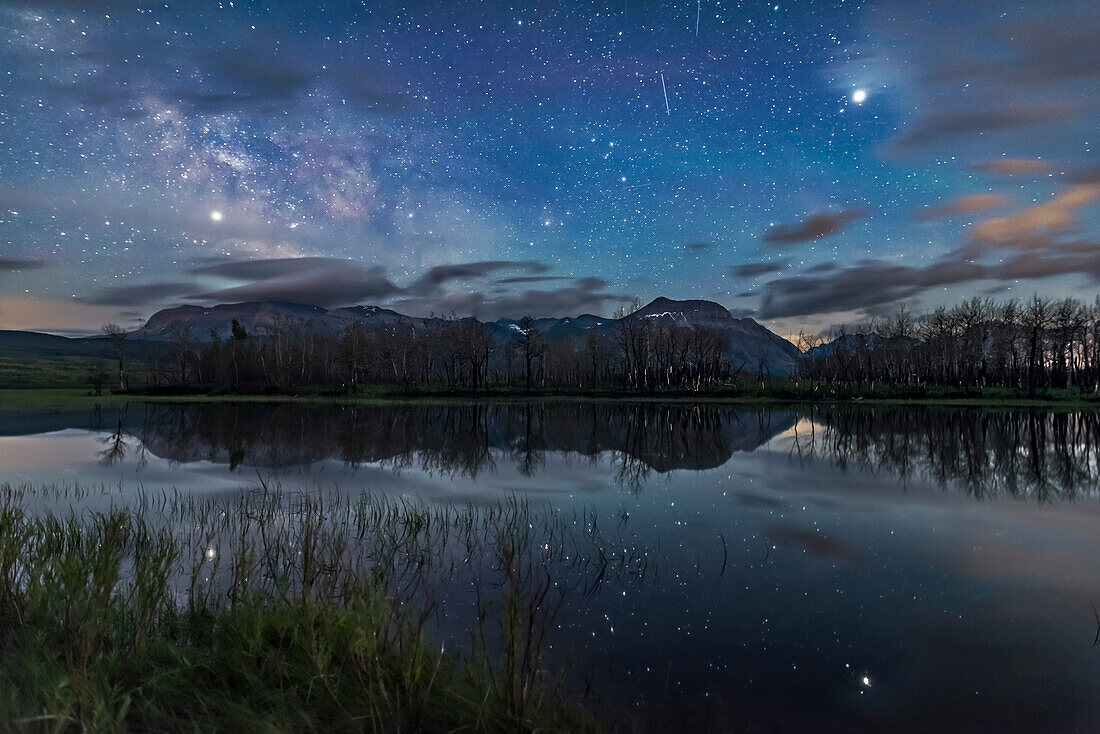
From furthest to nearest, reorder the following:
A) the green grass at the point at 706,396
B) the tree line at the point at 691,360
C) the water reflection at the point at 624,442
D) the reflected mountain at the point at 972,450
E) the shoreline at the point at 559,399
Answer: the tree line at the point at 691,360
the green grass at the point at 706,396
the shoreline at the point at 559,399
the water reflection at the point at 624,442
the reflected mountain at the point at 972,450

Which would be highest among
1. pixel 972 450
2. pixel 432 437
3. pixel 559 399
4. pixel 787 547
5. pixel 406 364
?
pixel 406 364

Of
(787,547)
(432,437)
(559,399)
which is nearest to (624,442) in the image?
(432,437)

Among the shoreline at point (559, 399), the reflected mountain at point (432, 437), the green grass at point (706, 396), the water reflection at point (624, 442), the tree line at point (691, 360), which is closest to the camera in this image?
the water reflection at point (624, 442)

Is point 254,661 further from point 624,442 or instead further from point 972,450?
point 972,450

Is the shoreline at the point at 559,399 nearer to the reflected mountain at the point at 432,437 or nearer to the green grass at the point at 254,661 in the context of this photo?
the reflected mountain at the point at 432,437

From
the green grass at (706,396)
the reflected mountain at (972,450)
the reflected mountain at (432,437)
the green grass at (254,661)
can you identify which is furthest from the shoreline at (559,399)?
the green grass at (254,661)

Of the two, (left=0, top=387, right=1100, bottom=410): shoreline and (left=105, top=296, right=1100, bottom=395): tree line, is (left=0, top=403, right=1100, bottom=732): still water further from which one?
(left=105, top=296, right=1100, bottom=395): tree line

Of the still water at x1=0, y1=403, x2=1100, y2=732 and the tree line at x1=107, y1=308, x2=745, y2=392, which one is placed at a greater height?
the tree line at x1=107, y1=308, x2=745, y2=392

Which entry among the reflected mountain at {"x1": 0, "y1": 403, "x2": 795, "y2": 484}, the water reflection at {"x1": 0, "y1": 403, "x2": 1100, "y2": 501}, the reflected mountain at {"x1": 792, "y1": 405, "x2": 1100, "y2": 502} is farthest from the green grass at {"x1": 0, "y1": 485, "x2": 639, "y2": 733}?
the reflected mountain at {"x1": 792, "y1": 405, "x2": 1100, "y2": 502}

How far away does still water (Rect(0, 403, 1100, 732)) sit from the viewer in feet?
23.1

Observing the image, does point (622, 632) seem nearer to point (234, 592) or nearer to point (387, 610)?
point (387, 610)

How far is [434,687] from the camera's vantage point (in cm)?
588

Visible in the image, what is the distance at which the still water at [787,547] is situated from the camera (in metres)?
7.03

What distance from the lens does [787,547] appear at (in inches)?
516
